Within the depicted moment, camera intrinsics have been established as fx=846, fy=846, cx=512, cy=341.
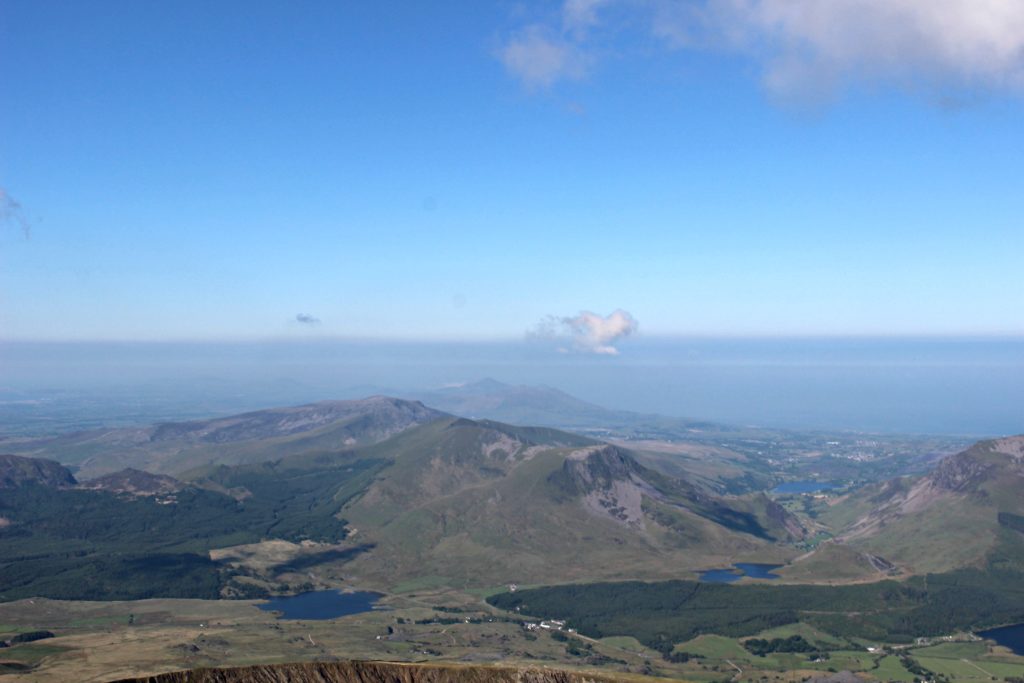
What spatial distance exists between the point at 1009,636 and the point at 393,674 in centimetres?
15605

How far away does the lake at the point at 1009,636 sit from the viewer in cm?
18112

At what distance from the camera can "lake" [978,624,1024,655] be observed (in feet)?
594

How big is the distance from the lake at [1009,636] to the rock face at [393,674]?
4976 inches

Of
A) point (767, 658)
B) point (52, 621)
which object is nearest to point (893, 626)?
point (767, 658)

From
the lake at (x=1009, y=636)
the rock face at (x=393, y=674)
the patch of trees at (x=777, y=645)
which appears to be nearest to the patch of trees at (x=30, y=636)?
the rock face at (x=393, y=674)

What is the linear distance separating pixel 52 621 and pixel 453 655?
95210 millimetres

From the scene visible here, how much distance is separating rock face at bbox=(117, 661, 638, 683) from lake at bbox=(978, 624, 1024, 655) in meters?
126

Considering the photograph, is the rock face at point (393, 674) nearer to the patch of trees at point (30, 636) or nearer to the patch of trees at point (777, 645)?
the patch of trees at point (777, 645)

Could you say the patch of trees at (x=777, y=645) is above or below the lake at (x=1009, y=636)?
below

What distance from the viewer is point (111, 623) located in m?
191

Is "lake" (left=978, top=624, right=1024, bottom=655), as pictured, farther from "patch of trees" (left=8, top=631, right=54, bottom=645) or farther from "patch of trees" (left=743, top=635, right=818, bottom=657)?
"patch of trees" (left=8, top=631, right=54, bottom=645)

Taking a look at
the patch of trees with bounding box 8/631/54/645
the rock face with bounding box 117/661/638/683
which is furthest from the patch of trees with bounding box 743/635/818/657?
the patch of trees with bounding box 8/631/54/645

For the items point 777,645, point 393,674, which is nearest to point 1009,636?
point 777,645

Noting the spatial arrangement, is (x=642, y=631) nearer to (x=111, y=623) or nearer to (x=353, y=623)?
(x=353, y=623)
